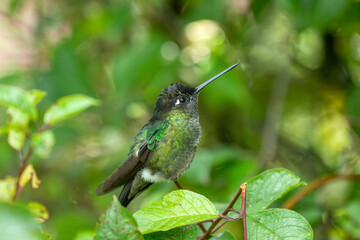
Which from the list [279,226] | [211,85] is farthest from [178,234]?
[211,85]

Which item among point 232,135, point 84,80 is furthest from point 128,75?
point 232,135

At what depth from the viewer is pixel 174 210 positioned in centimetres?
119

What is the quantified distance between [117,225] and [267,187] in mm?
480

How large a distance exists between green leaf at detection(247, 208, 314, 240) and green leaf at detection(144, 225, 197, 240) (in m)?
0.17

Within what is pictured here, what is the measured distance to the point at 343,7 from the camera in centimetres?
247

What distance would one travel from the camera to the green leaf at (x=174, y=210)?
118 centimetres

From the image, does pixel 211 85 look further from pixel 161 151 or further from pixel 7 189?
pixel 7 189

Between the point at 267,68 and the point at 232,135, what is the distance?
0.60m

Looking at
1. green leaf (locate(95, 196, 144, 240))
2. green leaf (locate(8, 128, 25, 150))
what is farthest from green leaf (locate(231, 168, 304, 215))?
green leaf (locate(8, 128, 25, 150))

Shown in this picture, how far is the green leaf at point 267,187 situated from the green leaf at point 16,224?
69 cm

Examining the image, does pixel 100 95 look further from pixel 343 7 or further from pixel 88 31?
pixel 343 7

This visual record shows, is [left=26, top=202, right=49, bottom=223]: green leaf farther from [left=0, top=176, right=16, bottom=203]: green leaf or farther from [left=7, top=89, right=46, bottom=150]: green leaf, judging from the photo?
[left=7, top=89, right=46, bottom=150]: green leaf

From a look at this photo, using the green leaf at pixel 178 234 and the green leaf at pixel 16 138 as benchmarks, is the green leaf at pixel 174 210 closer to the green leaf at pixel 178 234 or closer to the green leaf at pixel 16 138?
the green leaf at pixel 178 234

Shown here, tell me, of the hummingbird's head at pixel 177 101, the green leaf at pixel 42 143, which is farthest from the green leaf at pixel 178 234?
the green leaf at pixel 42 143
